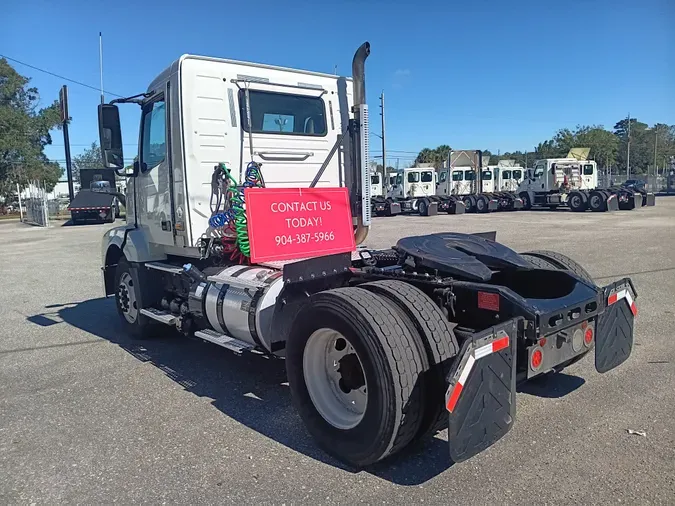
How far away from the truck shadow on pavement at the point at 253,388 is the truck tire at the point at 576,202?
27990mm

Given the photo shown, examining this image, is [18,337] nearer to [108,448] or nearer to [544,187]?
[108,448]

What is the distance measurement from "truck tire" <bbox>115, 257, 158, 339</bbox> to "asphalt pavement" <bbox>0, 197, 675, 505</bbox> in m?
0.19

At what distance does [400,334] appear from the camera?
3.13 meters

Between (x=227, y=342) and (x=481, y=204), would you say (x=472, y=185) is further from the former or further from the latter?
(x=227, y=342)

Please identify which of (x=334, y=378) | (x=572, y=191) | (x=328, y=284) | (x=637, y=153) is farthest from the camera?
(x=637, y=153)

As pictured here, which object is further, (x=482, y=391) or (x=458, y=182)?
(x=458, y=182)

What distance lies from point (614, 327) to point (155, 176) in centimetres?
471

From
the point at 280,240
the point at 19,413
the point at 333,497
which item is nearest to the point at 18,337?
the point at 19,413

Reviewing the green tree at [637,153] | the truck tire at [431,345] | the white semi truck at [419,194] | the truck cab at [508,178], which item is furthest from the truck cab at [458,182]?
the green tree at [637,153]

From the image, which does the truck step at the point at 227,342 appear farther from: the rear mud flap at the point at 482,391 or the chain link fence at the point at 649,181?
the chain link fence at the point at 649,181

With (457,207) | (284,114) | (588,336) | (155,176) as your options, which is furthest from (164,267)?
(457,207)

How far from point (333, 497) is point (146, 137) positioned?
476cm

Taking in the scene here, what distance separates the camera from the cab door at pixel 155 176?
19.0 feet

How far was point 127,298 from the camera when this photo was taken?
22.1 ft
